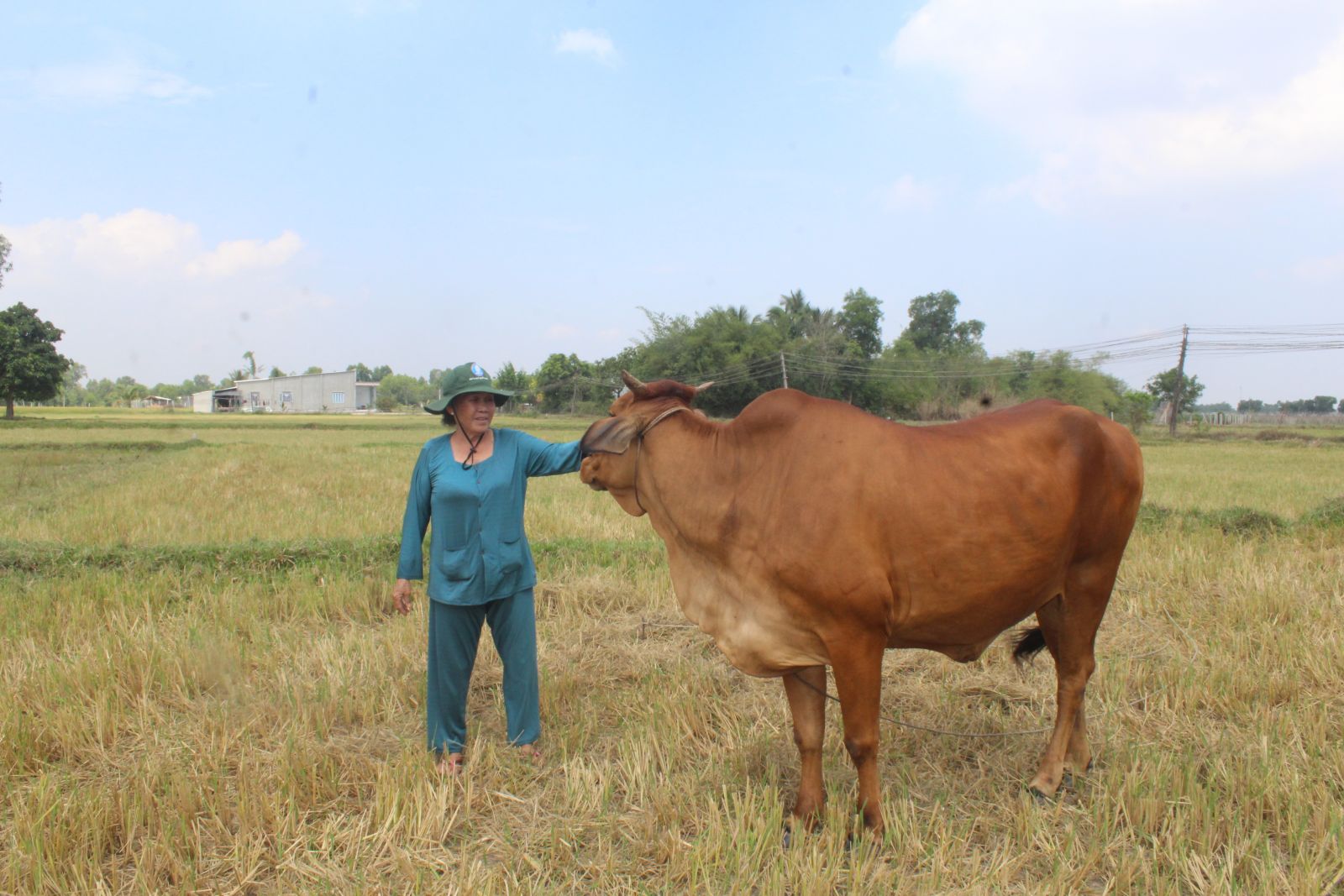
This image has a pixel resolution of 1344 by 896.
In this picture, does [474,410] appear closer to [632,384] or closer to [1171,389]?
[632,384]

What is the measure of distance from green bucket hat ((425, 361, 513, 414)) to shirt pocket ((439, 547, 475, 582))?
72 cm

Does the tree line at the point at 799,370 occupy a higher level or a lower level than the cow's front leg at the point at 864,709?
higher

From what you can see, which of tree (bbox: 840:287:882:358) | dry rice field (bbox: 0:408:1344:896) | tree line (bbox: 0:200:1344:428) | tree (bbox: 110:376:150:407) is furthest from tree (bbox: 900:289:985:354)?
tree (bbox: 110:376:150:407)

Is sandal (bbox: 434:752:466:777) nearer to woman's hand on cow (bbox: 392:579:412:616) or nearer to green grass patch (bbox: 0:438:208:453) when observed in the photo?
woman's hand on cow (bbox: 392:579:412:616)

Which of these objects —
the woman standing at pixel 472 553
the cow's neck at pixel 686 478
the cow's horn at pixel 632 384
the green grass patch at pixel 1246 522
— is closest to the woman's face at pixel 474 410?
the woman standing at pixel 472 553

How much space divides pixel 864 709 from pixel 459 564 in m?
2.05

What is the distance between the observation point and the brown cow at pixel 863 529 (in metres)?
3.22

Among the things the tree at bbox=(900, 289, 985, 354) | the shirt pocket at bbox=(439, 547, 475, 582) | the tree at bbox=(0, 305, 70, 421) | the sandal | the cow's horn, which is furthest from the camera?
the tree at bbox=(900, 289, 985, 354)

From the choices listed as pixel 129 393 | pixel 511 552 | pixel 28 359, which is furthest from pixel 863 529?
pixel 129 393

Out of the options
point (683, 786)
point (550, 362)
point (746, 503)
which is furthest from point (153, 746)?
point (550, 362)

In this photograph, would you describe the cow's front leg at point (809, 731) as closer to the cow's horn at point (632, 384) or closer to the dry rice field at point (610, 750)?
the dry rice field at point (610, 750)

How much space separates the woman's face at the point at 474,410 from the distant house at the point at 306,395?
2464 inches

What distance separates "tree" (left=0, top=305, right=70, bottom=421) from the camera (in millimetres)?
40688

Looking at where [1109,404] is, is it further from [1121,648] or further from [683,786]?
[683,786]
